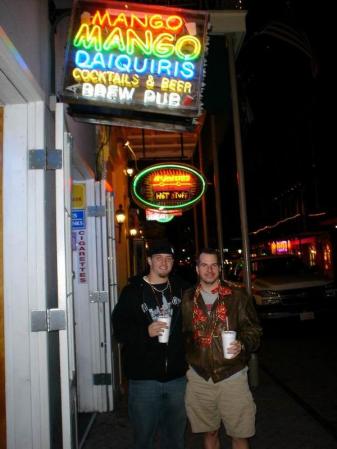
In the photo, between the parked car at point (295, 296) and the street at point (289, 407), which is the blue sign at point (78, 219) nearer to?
the street at point (289, 407)

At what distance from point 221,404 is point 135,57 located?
3.04m

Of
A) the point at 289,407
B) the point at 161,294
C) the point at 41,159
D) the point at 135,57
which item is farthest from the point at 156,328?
the point at 289,407

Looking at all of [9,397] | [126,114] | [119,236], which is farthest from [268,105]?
[9,397]

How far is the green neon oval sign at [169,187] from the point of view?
8.79 metres

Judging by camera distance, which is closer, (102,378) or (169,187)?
(102,378)

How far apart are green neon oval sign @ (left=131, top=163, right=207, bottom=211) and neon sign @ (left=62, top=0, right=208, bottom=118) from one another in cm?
469

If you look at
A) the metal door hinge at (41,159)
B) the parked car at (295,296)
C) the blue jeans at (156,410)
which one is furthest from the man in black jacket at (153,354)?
the parked car at (295,296)

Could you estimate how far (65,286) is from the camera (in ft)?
10.0

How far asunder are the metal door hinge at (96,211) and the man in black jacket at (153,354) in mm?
2331

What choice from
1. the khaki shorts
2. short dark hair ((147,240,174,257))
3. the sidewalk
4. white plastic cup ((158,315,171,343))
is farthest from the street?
short dark hair ((147,240,174,257))

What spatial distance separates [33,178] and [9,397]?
1651 millimetres

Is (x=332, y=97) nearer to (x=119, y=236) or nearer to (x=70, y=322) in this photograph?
(x=119, y=236)

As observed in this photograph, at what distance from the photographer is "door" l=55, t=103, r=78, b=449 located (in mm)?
2932

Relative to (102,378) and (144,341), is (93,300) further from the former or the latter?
(144,341)
